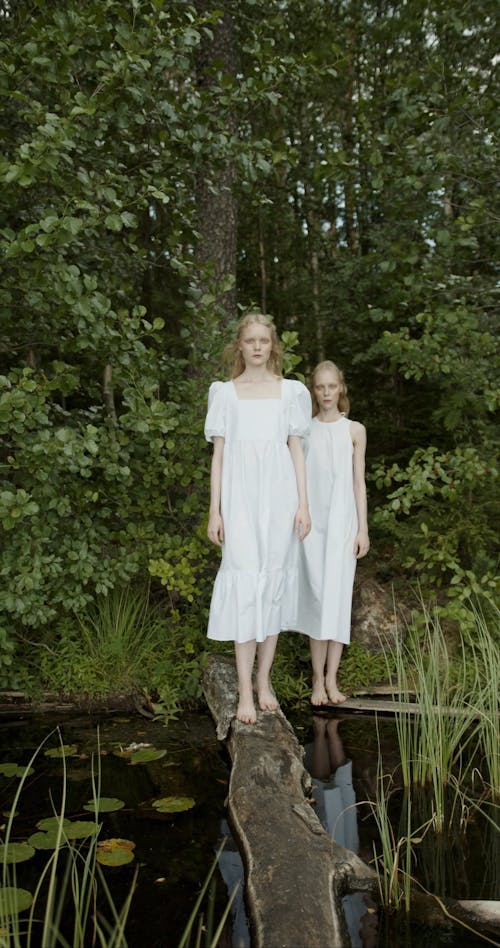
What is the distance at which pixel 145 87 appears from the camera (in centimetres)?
363

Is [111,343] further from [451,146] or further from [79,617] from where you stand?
[451,146]

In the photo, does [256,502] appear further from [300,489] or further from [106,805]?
[106,805]

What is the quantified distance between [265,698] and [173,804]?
879 mm

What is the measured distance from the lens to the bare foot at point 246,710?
3.71 meters

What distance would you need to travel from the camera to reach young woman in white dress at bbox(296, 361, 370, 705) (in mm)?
4500

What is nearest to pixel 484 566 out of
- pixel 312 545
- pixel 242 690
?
pixel 312 545

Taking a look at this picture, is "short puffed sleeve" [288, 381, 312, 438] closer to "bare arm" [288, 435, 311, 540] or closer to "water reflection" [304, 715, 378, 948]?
"bare arm" [288, 435, 311, 540]

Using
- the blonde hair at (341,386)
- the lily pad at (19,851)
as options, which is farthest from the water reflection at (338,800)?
the blonde hair at (341,386)

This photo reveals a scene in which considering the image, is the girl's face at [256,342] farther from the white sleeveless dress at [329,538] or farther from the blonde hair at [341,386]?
the white sleeveless dress at [329,538]

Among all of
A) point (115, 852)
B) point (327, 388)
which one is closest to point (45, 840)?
point (115, 852)

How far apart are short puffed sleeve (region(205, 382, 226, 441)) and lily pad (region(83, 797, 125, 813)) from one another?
185 cm

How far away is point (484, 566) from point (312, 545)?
1309mm

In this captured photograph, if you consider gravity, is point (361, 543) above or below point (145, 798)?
above

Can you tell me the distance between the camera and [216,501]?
3879mm
